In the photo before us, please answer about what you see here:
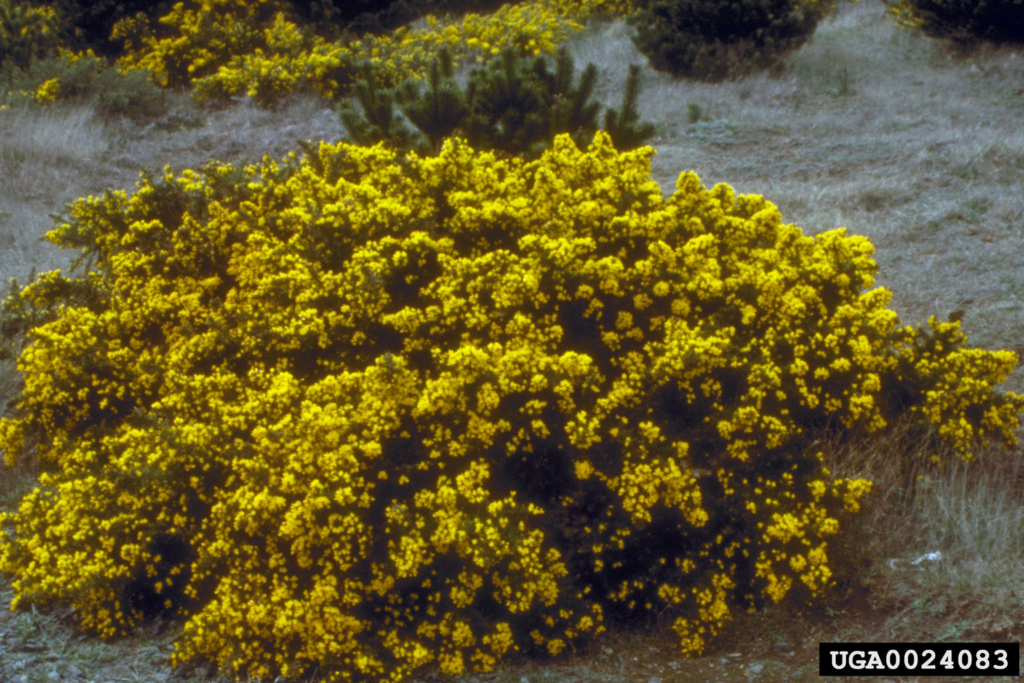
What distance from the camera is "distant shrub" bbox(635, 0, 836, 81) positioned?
10.2 metres

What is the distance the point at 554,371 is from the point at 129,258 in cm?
226

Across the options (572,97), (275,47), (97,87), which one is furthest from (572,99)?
(275,47)

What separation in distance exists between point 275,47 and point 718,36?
217 inches

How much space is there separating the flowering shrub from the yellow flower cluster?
6.88 m

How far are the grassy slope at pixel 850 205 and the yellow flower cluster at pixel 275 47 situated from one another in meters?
0.49

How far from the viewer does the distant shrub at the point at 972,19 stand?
10344mm

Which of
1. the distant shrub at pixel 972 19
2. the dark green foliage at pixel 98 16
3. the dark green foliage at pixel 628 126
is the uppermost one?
the dark green foliage at pixel 98 16

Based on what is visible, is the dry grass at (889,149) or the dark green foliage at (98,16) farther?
the dark green foliage at (98,16)

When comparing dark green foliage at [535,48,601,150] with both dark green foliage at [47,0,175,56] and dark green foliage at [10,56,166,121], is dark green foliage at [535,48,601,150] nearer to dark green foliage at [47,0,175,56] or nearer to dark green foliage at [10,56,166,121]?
dark green foliage at [10,56,166,121]

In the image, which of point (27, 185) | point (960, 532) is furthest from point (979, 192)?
point (27, 185)

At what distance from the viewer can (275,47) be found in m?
11.2

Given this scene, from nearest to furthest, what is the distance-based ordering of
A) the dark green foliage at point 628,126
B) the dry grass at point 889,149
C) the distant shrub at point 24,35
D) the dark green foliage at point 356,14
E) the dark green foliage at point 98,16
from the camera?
1. the dry grass at point 889,149
2. the dark green foliage at point 628,126
3. the distant shrub at point 24,35
4. the dark green foliage at point 98,16
5. the dark green foliage at point 356,14

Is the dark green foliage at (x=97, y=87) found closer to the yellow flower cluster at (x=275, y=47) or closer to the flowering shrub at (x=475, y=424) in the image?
the yellow flower cluster at (x=275, y=47)

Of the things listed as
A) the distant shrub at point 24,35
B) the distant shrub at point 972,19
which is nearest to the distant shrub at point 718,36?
the distant shrub at point 972,19
